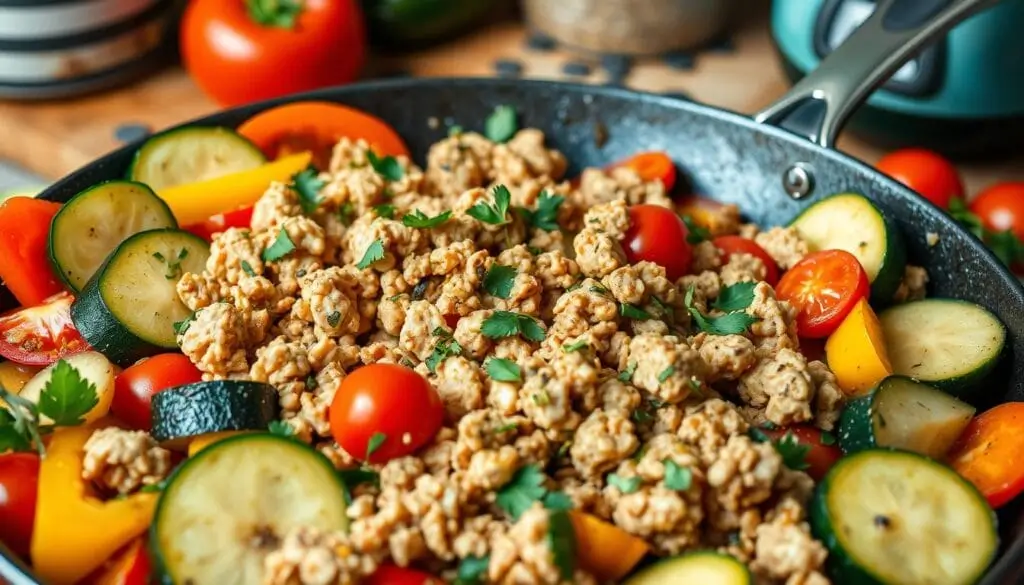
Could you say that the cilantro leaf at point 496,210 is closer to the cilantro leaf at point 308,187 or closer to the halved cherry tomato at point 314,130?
the cilantro leaf at point 308,187

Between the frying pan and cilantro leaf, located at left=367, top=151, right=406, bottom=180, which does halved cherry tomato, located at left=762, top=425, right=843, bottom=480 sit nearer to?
the frying pan

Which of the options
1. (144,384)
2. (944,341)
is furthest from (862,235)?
(144,384)

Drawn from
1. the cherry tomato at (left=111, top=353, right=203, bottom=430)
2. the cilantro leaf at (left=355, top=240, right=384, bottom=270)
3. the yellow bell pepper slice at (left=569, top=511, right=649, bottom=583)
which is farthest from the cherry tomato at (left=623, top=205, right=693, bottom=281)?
the cherry tomato at (left=111, top=353, right=203, bottom=430)

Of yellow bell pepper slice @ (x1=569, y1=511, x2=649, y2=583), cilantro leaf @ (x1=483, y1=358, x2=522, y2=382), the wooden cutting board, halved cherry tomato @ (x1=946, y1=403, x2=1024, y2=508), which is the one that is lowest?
the wooden cutting board

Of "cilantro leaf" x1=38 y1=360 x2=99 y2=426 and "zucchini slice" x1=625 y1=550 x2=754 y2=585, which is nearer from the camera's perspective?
"zucchini slice" x1=625 y1=550 x2=754 y2=585

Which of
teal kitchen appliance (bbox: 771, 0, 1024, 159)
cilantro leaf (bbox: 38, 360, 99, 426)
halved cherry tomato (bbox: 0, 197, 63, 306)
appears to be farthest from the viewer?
teal kitchen appliance (bbox: 771, 0, 1024, 159)

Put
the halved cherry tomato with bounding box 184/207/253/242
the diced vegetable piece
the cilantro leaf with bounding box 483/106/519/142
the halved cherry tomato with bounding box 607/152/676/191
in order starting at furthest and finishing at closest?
1. the cilantro leaf with bounding box 483/106/519/142
2. the halved cherry tomato with bounding box 607/152/676/191
3. the halved cherry tomato with bounding box 184/207/253/242
4. the diced vegetable piece

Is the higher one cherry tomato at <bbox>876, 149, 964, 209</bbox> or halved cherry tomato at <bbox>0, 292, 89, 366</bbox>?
cherry tomato at <bbox>876, 149, 964, 209</bbox>

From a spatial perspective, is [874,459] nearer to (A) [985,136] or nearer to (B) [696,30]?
(A) [985,136]

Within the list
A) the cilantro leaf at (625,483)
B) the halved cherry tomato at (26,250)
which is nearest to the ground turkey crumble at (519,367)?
the cilantro leaf at (625,483)
